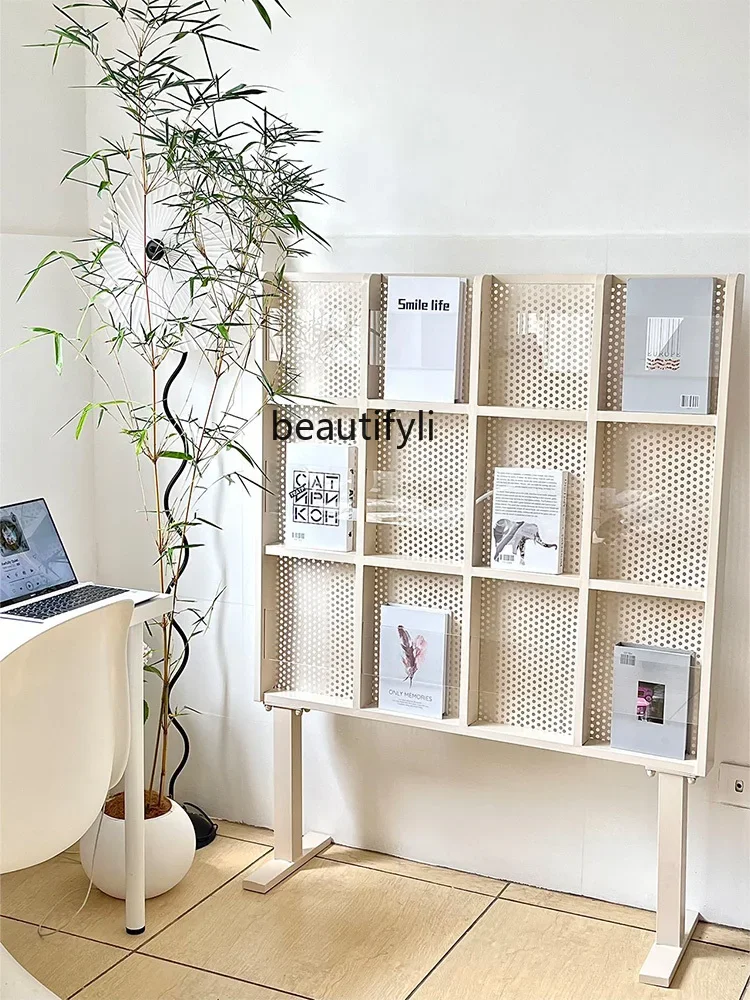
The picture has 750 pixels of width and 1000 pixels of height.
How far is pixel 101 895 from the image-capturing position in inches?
107

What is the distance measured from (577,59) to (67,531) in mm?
1750

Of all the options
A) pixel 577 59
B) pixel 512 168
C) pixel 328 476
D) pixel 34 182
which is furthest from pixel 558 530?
pixel 34 182

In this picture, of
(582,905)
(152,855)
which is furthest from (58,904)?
(582,905)

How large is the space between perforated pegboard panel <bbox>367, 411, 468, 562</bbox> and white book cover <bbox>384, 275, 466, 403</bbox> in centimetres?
7

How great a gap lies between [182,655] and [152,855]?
60cm

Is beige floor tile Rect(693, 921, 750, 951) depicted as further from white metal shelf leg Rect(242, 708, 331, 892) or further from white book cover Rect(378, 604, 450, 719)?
white metal shelf leg Rect(242, 708, 331, 892)

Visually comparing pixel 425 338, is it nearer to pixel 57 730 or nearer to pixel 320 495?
pixel 320 495

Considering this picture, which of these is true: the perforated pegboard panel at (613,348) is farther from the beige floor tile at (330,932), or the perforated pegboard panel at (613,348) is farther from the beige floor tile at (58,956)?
the beige floor tile at (58,956)

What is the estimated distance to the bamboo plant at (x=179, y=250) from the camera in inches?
Result: 103

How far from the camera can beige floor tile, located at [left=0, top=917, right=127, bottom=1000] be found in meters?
2.35

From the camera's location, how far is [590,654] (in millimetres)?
2457

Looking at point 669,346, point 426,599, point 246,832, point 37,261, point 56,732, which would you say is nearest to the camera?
point 56,732

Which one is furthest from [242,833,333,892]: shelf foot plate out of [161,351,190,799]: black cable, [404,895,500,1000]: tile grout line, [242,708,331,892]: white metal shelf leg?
[404,895,500,1000]: tile grout line

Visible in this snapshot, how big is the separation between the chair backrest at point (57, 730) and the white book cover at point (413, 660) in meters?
0.68
